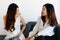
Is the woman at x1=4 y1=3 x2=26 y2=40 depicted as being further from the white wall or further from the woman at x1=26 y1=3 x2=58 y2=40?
the white wall

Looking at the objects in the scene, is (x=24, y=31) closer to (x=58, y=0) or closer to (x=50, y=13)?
(x=50, y=13)

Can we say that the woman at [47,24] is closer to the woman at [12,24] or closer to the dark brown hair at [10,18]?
the woman at [12,24]

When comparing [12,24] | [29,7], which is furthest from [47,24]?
[29,7]

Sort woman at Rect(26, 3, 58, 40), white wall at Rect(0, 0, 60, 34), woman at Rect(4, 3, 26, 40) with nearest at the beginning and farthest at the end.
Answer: woman at Rect(26, 3, 58, 40), woman at Rect(4, 3, 26, 40), white wall at Rect(0, 0, 60, 34)

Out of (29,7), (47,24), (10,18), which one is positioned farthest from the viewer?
(29,7)

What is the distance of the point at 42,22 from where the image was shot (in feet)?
9.13

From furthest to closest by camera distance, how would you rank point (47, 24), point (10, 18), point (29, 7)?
point (29, 7) → point (10, 18) → point (47, 24)

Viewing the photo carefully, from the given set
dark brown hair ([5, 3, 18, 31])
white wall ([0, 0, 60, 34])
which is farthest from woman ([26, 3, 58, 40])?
white wall ([0, 0, 60, 34])

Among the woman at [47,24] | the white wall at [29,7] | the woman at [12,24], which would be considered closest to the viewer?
the woman at [47,24]

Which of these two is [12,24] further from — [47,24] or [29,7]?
[29,7]

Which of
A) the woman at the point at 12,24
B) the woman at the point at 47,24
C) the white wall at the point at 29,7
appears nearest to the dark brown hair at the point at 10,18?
the woman at the point at 12,24

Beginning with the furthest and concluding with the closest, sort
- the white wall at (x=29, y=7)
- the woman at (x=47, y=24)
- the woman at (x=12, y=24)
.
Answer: the white wall at (x=29, y=7) < the woman at (x=12, y=24) < the woman at (x=47, y=24)

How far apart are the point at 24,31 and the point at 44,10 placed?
615 mm

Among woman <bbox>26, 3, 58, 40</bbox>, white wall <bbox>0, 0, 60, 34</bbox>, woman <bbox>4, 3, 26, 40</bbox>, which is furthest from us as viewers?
white wall <bbox>0, 0, 60, 34</bbox>
